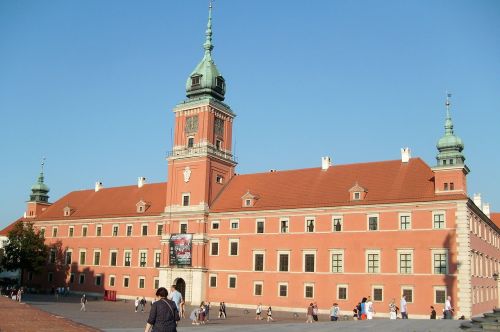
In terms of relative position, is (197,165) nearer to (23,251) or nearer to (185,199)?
(185,199)

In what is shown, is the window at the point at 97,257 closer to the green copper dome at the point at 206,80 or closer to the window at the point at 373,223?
the green copper dome at the point at 206,80

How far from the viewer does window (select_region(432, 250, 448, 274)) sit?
141ft

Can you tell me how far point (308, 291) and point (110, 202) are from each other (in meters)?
33.4

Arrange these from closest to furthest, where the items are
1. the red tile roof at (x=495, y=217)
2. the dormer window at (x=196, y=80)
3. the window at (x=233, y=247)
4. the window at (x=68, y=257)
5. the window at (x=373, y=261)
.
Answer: the window at (x=373, y=261)
the window at (x=233, y=247)
the dormer window at (x=196, y=80)
the window at (x=68, y=257)
the red tile roof at (x=495, y=217)

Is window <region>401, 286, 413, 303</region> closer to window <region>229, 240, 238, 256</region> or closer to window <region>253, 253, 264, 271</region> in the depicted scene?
window <region>253, 253, 264, 271</region>

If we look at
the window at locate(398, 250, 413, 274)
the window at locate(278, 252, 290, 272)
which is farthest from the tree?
the window at locate(398, 250, 413, 274)

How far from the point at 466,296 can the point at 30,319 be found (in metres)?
32.3

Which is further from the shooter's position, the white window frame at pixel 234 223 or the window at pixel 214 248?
the window at pixel 214 248

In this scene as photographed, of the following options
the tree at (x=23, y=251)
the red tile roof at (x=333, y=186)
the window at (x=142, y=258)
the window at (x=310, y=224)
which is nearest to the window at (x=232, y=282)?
the red tile roof at (x=333, y=186)

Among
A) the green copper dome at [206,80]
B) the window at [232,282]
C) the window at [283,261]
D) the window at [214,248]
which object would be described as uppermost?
the green copper dome at [206,80]

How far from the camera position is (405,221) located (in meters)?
45.7

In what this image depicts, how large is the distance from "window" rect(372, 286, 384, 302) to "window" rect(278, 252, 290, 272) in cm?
873

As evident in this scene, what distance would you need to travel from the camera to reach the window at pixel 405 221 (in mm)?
45469

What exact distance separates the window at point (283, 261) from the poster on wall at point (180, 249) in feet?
34.7
